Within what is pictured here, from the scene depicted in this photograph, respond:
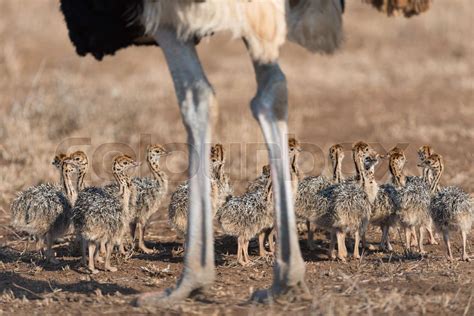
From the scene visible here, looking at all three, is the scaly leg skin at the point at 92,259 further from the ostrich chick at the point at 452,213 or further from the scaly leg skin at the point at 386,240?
the ostrich chick at the point at 452,213

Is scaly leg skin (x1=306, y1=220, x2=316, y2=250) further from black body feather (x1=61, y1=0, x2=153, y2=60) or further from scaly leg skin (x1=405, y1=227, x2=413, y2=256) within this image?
black body feather (x1=61, y1=0, x2=153, y2=60)

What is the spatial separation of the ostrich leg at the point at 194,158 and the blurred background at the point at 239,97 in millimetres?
2101

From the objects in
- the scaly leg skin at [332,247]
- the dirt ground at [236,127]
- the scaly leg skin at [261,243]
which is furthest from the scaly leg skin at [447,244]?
the scaly leg skin at [261,243]

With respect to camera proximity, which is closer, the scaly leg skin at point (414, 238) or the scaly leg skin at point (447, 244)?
the scaly leg skin at point (447, 244)

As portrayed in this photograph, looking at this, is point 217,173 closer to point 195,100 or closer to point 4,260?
point 4,260

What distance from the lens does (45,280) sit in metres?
6.87

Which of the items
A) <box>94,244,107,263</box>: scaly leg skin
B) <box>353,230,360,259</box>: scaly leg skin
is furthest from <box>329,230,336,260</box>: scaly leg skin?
<box>94,244,107,263</box>: scaly leg skin

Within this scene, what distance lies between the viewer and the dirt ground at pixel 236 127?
19.6ft

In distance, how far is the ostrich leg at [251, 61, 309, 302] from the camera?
544 cm

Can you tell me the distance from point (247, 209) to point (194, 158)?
84.2 inches

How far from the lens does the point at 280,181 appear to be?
544cm

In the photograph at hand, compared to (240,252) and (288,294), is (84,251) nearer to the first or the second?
(240,252)

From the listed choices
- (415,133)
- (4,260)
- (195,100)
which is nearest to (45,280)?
(4,260)

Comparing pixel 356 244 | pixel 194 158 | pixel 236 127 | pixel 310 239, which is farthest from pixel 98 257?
pixel 236 127
